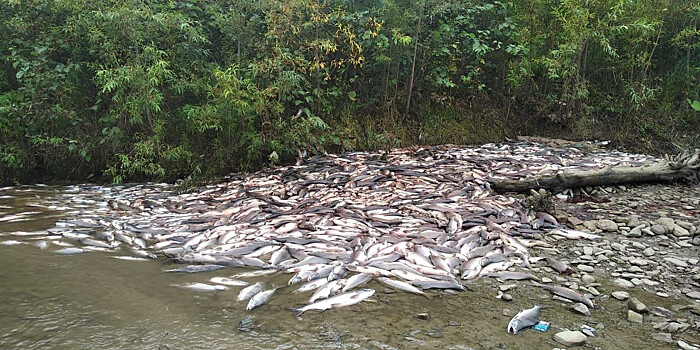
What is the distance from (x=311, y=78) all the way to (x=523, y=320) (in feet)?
20.7

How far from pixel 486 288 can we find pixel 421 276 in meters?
0.44

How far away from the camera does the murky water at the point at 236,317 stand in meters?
2.09

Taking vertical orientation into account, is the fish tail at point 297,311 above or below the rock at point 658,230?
above

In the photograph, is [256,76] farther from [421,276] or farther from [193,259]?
[421,276]

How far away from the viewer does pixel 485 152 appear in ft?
24.9

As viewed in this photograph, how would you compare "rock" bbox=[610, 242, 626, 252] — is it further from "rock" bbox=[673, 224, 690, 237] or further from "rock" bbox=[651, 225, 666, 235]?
"rock" bbox=[673, 224, 690, 237]

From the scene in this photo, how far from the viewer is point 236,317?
2348mm

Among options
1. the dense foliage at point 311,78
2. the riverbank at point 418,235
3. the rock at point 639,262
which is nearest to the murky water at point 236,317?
the riverbank at point 418,235

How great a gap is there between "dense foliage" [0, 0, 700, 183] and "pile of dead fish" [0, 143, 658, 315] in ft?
3.34

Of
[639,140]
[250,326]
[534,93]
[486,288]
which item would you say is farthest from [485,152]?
[250,326]

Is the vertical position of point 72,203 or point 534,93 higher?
point 534,93

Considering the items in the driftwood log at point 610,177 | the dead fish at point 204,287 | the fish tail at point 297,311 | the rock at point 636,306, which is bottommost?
the rock at point 636,306

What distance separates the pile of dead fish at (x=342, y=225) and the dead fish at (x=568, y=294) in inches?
8.4

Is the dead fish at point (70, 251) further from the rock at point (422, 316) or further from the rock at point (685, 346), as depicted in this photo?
the rock at point (685, 346)
